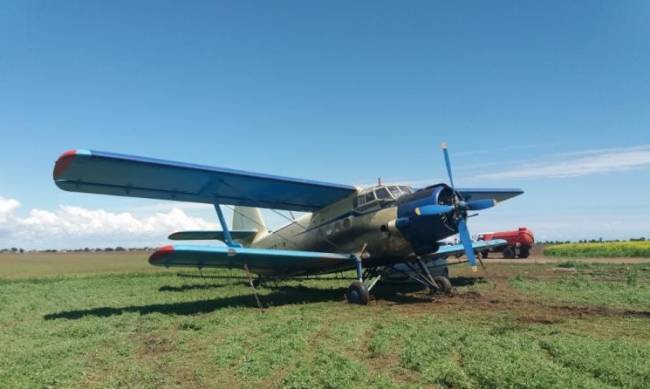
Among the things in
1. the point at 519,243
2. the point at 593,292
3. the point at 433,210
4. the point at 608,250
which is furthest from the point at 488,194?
the point at 608,250

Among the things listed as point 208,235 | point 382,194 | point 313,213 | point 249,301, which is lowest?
point 249,301

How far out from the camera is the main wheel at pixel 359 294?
36.4 ft

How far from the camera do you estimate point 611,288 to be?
502 inches

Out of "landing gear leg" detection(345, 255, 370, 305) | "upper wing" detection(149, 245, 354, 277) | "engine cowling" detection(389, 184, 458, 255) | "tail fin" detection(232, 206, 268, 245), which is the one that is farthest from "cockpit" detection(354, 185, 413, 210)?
"tail fin" detection(232, 206, 268, 245)

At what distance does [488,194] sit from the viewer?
17984 mm

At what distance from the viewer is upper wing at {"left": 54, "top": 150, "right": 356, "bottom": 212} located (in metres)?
10.7

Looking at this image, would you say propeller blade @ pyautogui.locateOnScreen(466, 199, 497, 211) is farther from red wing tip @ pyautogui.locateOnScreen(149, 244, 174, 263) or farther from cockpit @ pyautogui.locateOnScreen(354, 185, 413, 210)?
red wing tip @ pyautogui.locateOnScreen(149, 244, 174, 263)

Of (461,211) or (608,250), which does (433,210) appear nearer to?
(461,211)

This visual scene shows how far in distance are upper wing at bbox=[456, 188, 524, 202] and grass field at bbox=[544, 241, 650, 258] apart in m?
23.3

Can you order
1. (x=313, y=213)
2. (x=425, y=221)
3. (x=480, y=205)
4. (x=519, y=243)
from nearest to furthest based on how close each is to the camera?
(x=425, y=221) → (x=480, y=205) → (x=313, y=213) → (x=519, y=243)

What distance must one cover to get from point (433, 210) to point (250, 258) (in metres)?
4.98

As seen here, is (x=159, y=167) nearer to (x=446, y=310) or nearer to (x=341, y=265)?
(x=341, y=265)

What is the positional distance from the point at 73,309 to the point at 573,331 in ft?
37.4

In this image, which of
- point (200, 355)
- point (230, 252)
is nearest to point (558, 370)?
point (200, 355)
